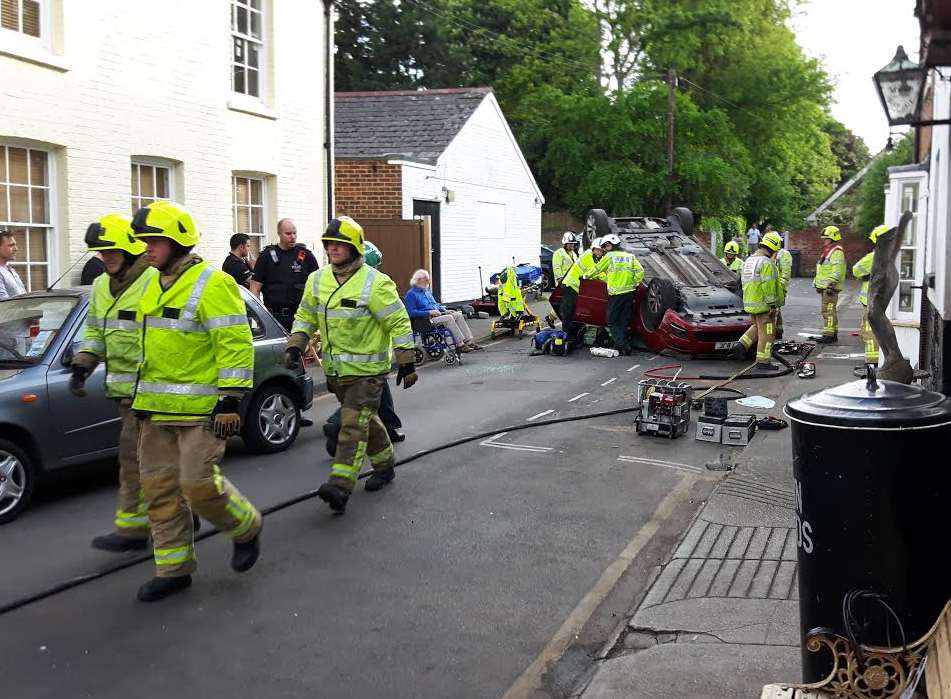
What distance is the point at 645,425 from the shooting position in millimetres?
9414

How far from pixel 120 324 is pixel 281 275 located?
664cm

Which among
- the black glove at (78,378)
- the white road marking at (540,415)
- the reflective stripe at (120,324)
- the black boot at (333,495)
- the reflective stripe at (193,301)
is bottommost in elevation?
the white road marking at (540,415)

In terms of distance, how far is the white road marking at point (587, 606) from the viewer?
4.39m

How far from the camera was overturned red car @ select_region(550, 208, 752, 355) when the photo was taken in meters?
14.4

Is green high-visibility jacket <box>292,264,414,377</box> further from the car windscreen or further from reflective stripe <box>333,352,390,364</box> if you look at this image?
the car windscreen

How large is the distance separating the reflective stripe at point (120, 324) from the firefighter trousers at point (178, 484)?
2.25 ft

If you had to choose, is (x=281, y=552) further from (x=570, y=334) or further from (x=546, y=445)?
(x=570, y=334)

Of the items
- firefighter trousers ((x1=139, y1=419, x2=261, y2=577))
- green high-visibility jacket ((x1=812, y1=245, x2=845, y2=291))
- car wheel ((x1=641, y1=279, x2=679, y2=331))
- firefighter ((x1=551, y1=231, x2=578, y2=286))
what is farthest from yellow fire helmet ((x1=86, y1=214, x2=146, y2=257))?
firefighter ((x1=551, y1=231, x2=578, y2=286))

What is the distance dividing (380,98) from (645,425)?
57.2 ft

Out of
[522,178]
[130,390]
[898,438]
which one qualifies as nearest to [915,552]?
[898,438]

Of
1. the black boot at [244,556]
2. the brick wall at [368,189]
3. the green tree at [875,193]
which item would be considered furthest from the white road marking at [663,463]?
the green tree at [875,193]

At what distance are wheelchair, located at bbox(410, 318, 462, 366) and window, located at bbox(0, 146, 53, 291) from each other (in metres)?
4.80

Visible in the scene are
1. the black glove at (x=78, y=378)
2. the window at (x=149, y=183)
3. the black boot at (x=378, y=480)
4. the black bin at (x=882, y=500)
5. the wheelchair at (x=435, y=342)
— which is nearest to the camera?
the black bin at (x=882, y=500)

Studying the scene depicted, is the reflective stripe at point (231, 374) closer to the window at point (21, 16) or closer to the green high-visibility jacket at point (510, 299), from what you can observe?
the window at point (21, 16)
